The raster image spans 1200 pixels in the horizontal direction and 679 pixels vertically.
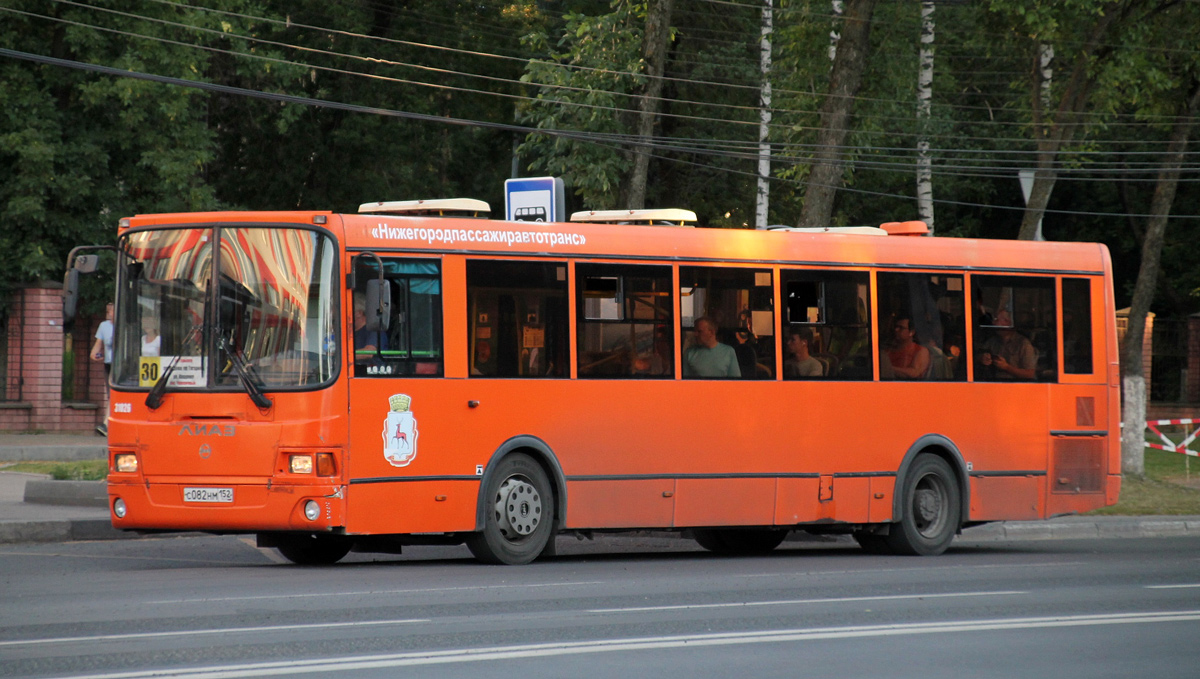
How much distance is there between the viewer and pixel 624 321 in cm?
1355

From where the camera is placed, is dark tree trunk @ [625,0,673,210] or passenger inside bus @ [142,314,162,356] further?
dark tree trunk @ [625,0,673,210]

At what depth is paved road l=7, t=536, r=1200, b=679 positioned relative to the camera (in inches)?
308

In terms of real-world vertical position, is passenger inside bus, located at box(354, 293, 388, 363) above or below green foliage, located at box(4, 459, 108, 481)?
above

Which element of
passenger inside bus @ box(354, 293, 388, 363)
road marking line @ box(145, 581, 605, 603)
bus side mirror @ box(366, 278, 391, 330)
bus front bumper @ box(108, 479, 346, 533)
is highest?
bus side mirror @ box(366, 278, 391, 330)

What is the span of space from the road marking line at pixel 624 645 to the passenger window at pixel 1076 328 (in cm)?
Result: 603

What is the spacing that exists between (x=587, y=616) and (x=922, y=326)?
22.5 feet

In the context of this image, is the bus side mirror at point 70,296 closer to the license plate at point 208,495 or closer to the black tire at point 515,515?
the license plate at point 208,495

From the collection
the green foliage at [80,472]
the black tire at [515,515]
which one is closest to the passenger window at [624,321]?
Answer: the black tire at [515,515]

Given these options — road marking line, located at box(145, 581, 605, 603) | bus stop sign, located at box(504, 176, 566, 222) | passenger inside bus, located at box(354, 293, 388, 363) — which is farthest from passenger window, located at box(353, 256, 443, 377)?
bus stop sign, located at box(504, 176, 566, 222)

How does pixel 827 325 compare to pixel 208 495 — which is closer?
pixel 208 495

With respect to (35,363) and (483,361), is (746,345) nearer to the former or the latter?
(483,361)

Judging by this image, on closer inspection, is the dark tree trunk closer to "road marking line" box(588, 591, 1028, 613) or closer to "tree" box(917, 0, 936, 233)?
"tree" box(917, 0, 936, 233)

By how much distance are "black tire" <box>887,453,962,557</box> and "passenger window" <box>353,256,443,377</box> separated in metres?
5.29

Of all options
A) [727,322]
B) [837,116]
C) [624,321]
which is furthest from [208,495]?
[837,116]
